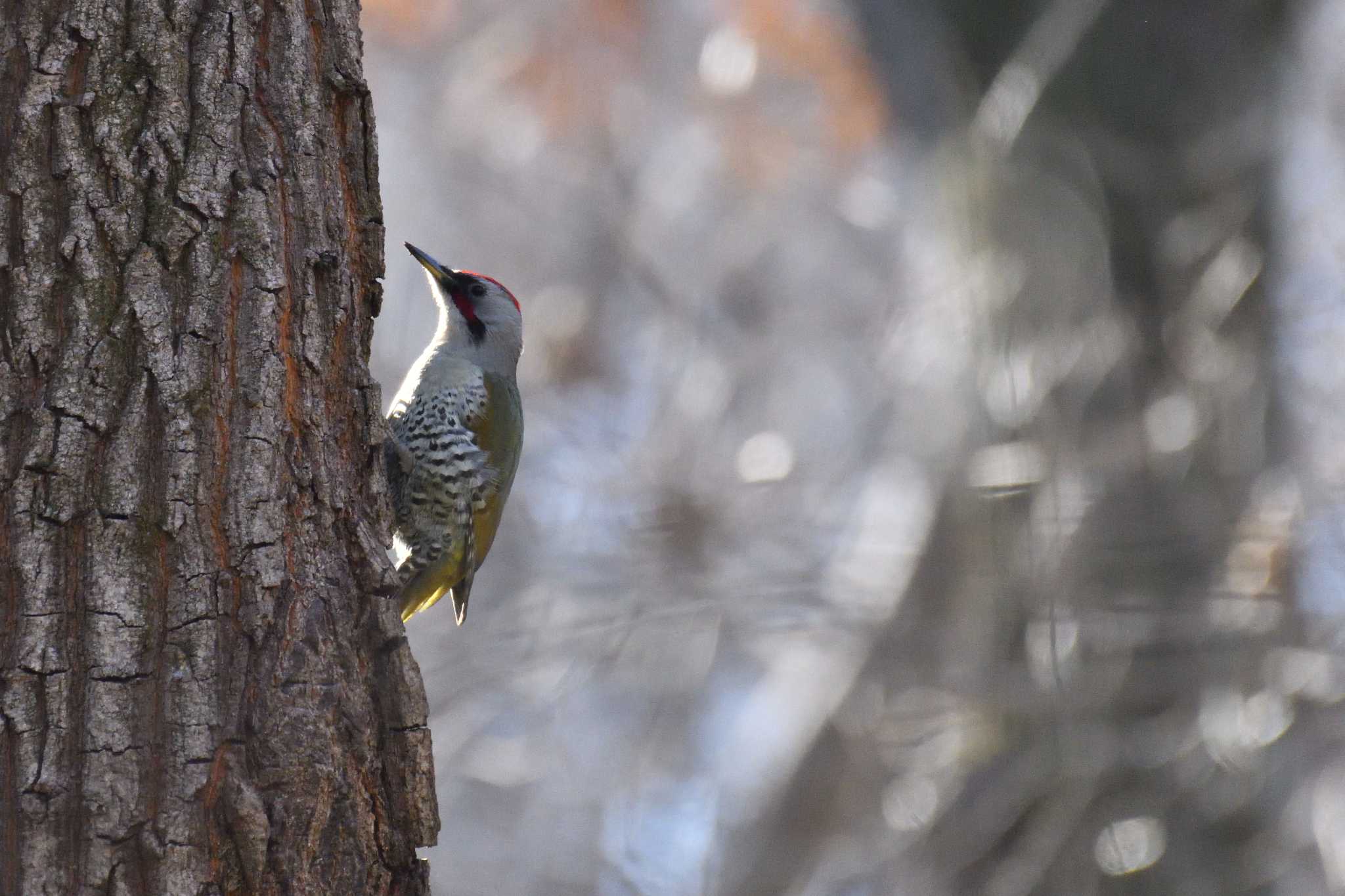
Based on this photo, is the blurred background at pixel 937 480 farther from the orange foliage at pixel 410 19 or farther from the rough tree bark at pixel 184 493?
the rough tree bark at pixel 184 493

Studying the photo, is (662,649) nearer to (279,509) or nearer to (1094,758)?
(1094,758)

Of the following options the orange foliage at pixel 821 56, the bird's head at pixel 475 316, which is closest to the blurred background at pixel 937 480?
the orange foliage at pixel 821 56

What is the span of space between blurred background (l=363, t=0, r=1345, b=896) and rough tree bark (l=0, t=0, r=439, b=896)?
13.6 feet

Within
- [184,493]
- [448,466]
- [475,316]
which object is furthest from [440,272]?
[184,493]

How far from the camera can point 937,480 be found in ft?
19.8

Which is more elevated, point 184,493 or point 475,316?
point 475,316

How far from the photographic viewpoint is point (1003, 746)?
18.9 feet

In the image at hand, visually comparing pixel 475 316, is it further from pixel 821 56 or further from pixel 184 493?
pixel 821 56

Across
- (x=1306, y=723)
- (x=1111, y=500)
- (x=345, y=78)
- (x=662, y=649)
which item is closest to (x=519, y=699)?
(x=662, y=649)

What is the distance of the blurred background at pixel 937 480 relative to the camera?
5453 millimetres

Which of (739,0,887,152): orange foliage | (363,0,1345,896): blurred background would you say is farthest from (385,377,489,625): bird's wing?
(739,0,887,152): orange foliage

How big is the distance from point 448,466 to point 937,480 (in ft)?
9.81

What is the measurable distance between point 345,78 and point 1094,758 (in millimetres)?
4558

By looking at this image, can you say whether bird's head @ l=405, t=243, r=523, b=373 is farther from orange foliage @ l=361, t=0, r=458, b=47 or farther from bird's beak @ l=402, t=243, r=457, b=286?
orange foliage @ l=361, t=0, r=458, b=47
